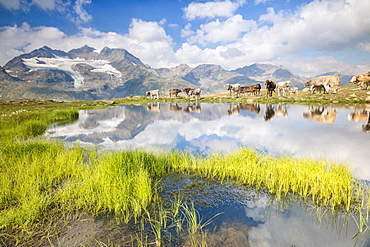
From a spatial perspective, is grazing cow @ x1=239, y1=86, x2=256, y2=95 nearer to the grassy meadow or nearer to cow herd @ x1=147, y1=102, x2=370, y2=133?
cow herd @ x1=147, y1=102, x2=370, y2=133

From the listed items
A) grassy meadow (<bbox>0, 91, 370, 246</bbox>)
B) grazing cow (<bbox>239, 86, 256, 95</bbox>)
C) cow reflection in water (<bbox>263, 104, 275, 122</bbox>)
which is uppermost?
grazing cow (<bbox>239, 86, 256, 95</bbox>)

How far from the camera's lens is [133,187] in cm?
677

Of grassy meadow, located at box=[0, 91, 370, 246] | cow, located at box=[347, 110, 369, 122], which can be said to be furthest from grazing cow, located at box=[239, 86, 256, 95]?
grassy meadow, located at box=[0, 91, 370, 246]

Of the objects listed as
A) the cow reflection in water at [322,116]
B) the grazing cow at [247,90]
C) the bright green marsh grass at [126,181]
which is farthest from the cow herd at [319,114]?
the grazing cow at [247,90]

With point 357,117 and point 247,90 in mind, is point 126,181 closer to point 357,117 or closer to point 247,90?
point 357,117

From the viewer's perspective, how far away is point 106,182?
266 inches

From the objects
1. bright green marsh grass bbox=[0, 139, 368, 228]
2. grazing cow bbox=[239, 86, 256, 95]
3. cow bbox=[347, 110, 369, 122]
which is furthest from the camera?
grazing cow bbox=[239, 86, 256, 95]

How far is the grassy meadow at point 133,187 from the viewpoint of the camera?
5.29m

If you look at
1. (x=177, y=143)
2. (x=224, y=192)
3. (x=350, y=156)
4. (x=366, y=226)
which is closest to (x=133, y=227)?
(x=224, y=192)

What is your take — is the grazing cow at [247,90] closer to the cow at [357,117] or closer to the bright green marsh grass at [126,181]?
the cow at [357,117]

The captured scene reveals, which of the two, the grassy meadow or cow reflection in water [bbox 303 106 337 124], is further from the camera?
cow reflection in water [bbox 303 106 337 124]

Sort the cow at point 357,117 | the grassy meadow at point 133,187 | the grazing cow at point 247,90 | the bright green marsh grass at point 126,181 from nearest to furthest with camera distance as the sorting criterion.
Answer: the grassy meadow at point 133,187 < the bright green marsh grass at point 126,181 < the cow at point 357,117 < the grazing cow at point 247,90

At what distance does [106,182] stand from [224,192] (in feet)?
14.2

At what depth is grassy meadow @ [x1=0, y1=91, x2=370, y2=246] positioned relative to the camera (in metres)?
5.29
